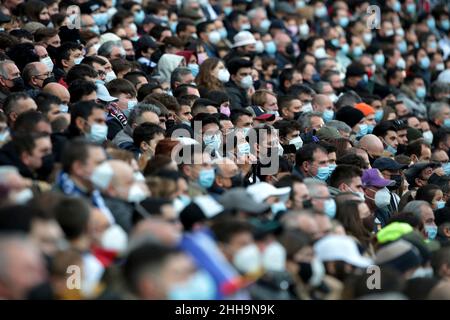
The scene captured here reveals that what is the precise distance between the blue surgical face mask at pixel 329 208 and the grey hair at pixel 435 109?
7580 mm

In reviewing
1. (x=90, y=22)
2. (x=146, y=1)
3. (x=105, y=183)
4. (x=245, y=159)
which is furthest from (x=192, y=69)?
(x=105, y=183)

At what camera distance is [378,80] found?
19.0m

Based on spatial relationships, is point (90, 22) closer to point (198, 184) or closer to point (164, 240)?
point (198, 184)

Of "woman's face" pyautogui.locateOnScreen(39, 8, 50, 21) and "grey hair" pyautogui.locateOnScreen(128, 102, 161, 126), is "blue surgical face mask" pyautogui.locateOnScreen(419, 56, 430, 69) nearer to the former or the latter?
"woman's face" pyautogui.locateOnScreen(39, 8, 50, 21)

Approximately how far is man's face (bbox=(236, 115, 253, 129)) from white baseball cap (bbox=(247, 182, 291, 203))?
8.70 feet

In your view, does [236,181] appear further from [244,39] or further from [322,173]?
[244,39]

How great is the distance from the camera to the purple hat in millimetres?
12180

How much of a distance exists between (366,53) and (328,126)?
6419 millimetres

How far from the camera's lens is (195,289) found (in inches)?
292

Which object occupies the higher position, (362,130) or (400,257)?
(400,257)

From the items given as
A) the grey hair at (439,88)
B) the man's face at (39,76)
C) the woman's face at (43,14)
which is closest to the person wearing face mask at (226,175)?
the man's face at (39,76)

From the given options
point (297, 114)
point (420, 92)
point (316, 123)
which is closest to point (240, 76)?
point (297, 114)

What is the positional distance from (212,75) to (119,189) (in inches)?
232

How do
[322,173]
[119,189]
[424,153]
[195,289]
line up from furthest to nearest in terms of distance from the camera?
[424,153], [322,173], [119,189], [195,289]
